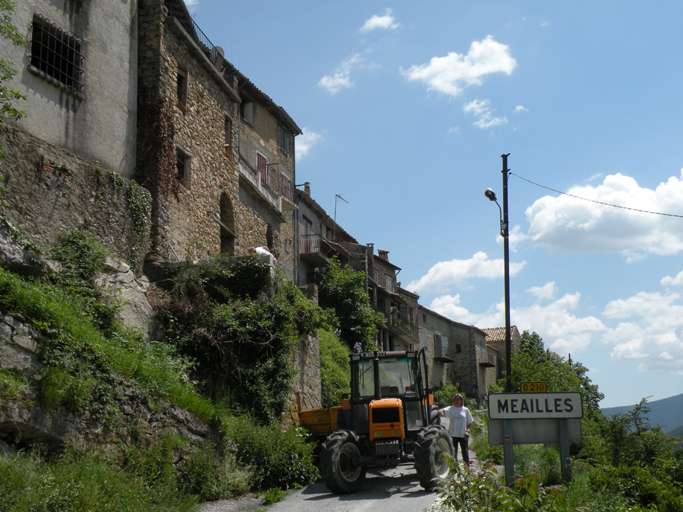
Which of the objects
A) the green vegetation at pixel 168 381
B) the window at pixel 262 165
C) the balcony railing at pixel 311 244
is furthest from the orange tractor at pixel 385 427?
the balcony railing at pixel 311 244

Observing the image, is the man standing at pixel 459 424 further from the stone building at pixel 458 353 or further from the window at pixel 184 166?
the stone building at pixel 458 353

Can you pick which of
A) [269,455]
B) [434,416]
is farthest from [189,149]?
[434,416]

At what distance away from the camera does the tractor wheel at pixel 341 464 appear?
34.6ft

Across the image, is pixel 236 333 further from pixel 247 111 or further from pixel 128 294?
pixel 247 111

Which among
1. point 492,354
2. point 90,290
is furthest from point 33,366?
point 492,354

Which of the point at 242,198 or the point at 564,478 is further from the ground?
the point at 242,198

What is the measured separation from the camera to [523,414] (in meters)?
7.36

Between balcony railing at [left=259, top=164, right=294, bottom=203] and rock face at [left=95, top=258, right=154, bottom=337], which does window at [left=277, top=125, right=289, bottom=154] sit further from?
rock face at [left=95, top=258, right=154, bottom=337]

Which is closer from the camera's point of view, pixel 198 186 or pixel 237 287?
pixel 237 287

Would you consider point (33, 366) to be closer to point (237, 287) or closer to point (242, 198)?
point (237, 287)

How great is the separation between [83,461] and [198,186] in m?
11.1

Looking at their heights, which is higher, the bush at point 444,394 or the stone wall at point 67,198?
the stone wall at point 67,198

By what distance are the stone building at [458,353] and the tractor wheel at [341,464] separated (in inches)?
1536

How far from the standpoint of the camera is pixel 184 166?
17531 millimetres
